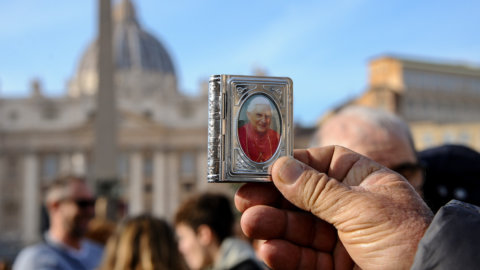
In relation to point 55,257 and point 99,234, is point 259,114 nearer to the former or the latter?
point 55,257

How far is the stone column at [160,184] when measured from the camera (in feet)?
198

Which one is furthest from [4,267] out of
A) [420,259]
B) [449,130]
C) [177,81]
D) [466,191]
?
[177,81]

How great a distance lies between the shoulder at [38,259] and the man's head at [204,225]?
74 cm

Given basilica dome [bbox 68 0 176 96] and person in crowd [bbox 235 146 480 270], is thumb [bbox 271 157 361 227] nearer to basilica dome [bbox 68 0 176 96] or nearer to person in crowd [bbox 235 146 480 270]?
person in crowd [bbox 235 146 480 270]

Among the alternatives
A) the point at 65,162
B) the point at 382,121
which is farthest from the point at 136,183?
the point at 382,121

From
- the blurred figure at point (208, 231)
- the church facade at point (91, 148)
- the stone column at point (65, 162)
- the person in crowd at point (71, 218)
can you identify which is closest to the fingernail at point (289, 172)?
the blurred figure at point (208, 231)

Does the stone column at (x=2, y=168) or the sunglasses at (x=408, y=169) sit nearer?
the sunglasses at (x=408, y=169)

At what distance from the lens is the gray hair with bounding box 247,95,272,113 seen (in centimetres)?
135

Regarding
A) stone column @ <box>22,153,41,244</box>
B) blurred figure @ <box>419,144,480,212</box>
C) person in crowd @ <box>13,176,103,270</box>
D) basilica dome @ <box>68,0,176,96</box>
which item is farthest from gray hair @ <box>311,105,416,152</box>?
basilica dome @ <box>68,0,176,96</box>

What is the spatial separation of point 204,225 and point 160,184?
57.1 metres

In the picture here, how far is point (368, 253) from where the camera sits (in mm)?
1291

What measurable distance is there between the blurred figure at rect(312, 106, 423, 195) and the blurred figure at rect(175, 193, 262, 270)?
1.50m

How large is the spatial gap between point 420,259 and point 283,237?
40 cm

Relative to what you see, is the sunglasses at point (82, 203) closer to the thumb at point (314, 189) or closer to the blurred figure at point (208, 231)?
the blurred figure at point (208, 231)
